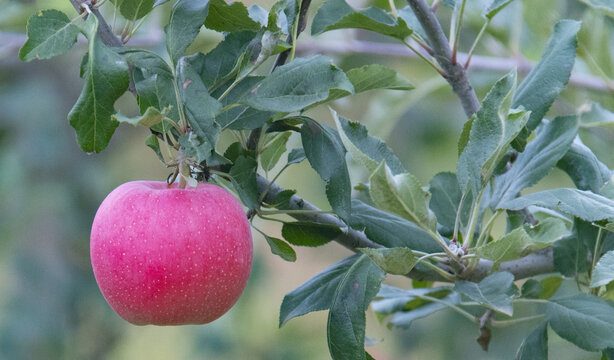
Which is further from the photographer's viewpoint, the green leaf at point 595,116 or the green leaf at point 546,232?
the green leaf at point 595,116

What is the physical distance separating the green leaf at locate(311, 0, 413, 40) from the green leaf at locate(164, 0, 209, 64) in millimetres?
119

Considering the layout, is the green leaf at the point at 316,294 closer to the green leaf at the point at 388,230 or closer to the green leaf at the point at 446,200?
the green leaf at the point at 388,230

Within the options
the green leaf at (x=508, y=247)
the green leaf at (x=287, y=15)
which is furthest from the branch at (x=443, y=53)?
the green leaf at (x=508, y=247)

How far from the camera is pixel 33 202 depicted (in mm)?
2277

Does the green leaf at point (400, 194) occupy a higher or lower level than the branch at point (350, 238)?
higher

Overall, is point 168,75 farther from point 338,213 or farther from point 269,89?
point 338,213

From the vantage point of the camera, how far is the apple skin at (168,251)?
62 cm

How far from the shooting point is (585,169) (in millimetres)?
737

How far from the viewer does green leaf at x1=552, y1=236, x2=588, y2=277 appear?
0.75m

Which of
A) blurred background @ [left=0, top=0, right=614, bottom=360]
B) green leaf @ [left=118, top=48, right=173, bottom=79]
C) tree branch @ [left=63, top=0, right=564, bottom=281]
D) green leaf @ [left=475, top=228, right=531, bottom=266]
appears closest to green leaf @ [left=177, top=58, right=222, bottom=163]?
green leaf @ [left=118, top=48, right=173, bottom=79]

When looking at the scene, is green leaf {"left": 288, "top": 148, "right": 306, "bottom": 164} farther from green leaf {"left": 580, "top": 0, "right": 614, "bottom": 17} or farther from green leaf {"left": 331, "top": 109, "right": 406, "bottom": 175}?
green leaf {"left": 580, "top": 0, "right": 614, "bottom": 17}

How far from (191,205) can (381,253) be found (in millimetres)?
175

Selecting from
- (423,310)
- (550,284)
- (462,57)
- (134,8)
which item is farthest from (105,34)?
(462,57)

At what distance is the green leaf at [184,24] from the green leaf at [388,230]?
0.22m
